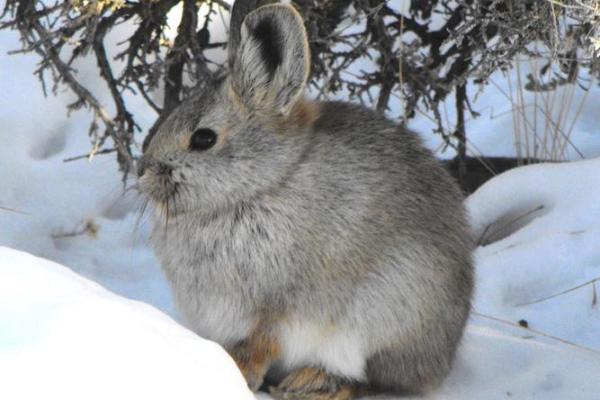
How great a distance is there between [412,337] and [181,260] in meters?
0.61

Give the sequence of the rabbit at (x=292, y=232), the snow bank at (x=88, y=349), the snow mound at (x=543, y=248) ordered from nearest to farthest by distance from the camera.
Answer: the snow bank at (x=88, y=349) → the rabbit at (x=292, y=232) → the snow mound at (x=543, y=248)

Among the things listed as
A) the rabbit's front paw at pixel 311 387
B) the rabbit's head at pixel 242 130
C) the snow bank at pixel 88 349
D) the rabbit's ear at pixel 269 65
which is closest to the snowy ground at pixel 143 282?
the snow bank at pixel 88 349

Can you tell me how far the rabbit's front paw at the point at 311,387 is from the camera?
326 centimetres

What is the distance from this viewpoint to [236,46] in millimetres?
3275

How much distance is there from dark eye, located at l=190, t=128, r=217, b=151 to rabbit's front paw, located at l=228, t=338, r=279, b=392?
1.60 feet

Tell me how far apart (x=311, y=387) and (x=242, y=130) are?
67 centimetres

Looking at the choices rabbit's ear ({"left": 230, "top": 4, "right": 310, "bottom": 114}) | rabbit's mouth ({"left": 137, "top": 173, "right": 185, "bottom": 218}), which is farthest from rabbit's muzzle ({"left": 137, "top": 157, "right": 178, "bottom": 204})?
rabbit's ear ({"left": 230, "top": 4, "right": 310, "bottom": 114})

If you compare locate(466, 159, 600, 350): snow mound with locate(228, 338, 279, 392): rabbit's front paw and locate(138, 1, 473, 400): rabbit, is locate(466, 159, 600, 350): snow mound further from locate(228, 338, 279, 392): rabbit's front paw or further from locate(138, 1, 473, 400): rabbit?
locate(228, 338, 279, 392): rabbit's front paw

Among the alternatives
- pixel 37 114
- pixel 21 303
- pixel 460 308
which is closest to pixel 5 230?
pixel 37 114

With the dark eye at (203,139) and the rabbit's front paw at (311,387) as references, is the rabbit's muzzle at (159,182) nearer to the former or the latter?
the dark eye at (203,139)

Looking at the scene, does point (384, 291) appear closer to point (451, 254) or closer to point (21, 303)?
point (451, 254)

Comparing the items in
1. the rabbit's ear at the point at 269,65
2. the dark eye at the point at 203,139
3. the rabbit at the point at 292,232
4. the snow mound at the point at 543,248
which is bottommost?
the snow mound at the point at 543,248

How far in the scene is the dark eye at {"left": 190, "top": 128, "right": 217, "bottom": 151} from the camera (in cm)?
321

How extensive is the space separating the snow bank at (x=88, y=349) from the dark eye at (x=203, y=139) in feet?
2.29
